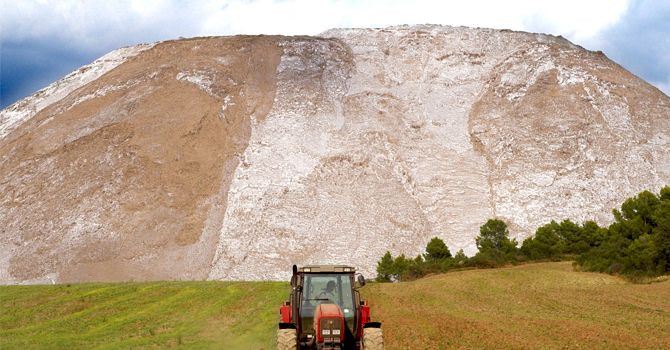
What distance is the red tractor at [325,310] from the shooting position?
49.6ft

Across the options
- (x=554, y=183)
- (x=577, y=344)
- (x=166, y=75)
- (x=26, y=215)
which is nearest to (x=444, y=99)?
(x=554, y=183)

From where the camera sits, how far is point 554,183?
220ft

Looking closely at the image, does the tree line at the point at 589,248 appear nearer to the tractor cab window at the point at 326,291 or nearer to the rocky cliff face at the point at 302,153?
the rocky cliff face at the point at 302,153

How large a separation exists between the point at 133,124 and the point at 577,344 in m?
60.1

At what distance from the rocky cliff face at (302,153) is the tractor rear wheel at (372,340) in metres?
40.4

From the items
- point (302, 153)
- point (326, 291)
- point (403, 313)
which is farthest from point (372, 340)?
point (302, 153)

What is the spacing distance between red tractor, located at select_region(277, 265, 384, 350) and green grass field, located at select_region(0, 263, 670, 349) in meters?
5.20

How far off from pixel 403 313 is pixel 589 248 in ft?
96.7

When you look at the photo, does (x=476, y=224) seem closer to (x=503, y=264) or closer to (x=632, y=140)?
(x=503, y=264)

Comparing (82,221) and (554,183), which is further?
(554,183)

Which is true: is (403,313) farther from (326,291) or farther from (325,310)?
(325,310)

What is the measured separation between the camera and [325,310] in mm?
14938

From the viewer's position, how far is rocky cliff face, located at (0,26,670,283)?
192ft

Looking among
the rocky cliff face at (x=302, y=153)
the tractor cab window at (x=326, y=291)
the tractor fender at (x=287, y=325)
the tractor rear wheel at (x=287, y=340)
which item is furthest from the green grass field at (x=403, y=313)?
the rocky cliff face at (x=302, y=153)
